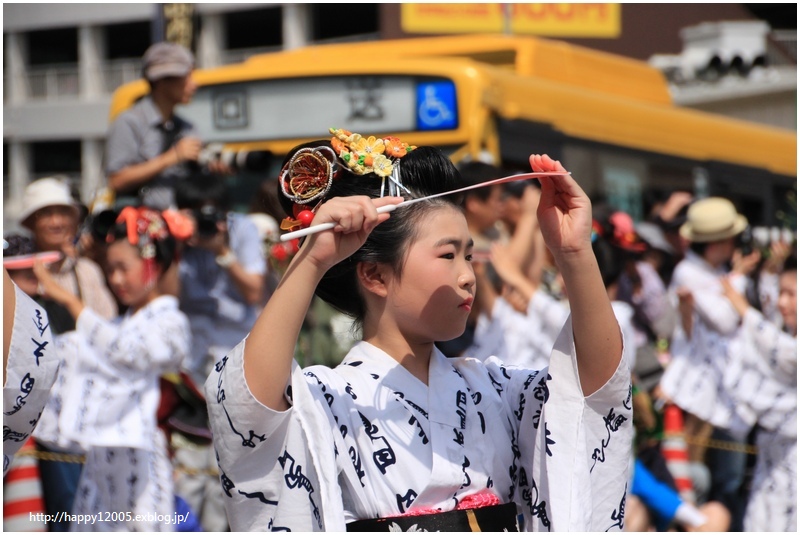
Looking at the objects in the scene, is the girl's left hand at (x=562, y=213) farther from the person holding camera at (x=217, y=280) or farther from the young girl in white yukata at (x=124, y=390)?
the person holding camera at (x=217, y=280)

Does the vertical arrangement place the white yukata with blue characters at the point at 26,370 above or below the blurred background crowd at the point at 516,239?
above

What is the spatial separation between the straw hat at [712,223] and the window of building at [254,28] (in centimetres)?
1972

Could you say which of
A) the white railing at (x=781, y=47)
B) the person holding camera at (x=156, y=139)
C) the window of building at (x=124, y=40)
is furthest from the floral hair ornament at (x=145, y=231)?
the window of building at (x=124, y=40)

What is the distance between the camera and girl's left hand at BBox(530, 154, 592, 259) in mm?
2471

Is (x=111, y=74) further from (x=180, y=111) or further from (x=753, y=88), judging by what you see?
(x=180, y=111)

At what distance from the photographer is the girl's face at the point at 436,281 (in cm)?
261

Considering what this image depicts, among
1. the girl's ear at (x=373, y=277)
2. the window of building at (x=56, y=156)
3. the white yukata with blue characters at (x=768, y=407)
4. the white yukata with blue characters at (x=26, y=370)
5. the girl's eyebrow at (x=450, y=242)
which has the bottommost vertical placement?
the window of building at (x=56, y=156)

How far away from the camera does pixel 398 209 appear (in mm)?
2631

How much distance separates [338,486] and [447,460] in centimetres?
30

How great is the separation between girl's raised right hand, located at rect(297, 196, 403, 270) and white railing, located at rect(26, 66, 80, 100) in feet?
80.1

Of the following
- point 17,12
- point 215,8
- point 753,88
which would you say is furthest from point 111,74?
point 753,88

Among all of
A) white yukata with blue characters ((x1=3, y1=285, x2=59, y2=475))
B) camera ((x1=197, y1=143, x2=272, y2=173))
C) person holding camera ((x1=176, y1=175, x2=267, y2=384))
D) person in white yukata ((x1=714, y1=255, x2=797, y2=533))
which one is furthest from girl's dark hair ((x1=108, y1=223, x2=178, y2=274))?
person in white yukata ((x1=714, y1=255, x2=797, y2=533))

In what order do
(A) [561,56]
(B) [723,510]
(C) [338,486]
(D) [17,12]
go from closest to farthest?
(C) [338,486]
(B) [723,510]
(A) [561,56]
(D) [17,12]

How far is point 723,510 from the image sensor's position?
6.23 m
